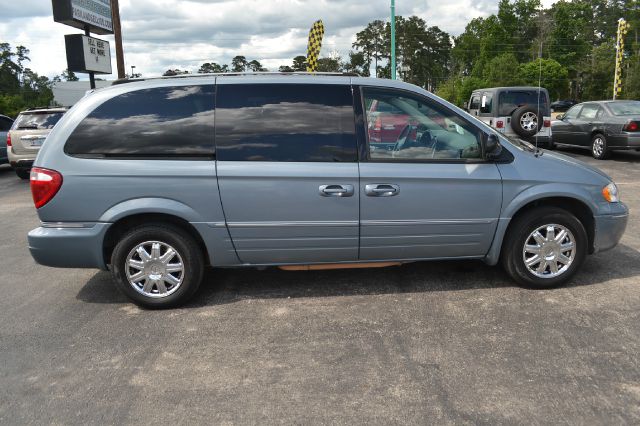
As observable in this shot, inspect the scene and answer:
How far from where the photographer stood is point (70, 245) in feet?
14.0

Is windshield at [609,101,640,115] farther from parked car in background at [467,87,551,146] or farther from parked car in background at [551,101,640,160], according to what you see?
parked car in background at [467,87,551,146]

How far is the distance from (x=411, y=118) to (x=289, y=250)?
4.93 feet

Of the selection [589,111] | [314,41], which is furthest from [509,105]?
[314,41]

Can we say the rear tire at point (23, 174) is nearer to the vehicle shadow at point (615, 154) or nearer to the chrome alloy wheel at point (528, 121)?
the chrome alloy wheel at point (528, 121)

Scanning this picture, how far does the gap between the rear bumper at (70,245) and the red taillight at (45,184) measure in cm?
23

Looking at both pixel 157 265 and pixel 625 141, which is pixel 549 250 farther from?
pixel 625 141

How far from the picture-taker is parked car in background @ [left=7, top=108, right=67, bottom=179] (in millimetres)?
12781

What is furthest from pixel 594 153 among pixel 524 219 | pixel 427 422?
pixel 427 422

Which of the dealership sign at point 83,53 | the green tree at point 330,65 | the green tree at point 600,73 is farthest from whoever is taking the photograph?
the green tree at point 600,73

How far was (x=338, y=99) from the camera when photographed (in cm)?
438

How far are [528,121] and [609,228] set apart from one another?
30.5ft

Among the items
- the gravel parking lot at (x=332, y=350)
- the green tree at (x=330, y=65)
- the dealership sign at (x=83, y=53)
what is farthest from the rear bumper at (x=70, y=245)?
the green tree at (x=330, y=65)

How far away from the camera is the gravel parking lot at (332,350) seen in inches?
116

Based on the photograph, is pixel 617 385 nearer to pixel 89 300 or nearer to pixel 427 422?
pixel 427 422
